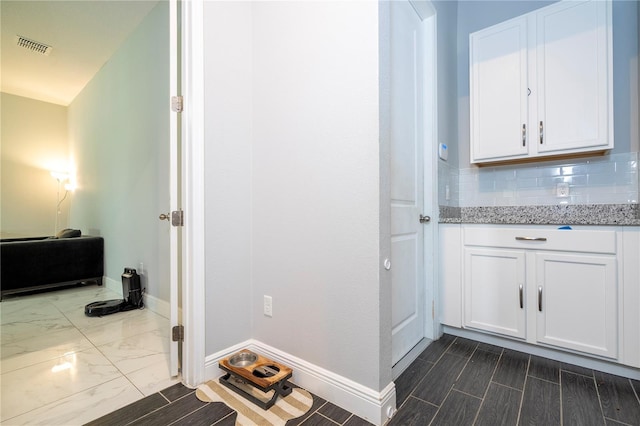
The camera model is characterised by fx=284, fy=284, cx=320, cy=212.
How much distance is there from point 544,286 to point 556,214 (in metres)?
0.48

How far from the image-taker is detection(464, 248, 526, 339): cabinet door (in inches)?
71.2

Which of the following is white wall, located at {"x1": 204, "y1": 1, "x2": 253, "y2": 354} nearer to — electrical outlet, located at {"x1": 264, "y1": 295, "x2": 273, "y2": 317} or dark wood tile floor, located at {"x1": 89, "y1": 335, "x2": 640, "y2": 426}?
electrical outlet, located at {"x1": 264, "y1": 295, "x2": 273, "y2": 317}

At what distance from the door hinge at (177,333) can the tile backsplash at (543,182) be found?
1904 millimetres

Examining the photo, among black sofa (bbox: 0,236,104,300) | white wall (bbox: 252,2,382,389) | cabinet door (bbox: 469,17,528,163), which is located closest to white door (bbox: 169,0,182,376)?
white wall (bbox: 252,2,382,389)

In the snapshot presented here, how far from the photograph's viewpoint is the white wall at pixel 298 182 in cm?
126

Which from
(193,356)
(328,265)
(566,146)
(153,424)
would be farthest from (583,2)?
(153,424)

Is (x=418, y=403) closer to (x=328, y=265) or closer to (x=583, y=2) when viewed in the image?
(x=328, y=265)

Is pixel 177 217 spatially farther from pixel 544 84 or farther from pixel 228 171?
pixel 544 84

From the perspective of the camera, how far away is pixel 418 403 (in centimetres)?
133

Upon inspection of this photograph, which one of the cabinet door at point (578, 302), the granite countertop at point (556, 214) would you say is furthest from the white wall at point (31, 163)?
the cabinet door at point (578, 302)

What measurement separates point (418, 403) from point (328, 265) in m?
0.77

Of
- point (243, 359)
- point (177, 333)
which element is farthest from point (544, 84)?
point (177, 333)

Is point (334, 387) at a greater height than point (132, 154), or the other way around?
point (132, 154)

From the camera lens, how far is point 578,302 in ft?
5.30
